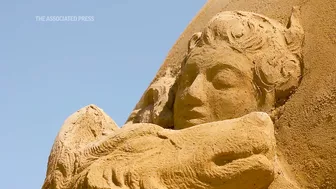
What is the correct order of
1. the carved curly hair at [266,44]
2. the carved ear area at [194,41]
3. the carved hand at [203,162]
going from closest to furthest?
the carved hand at [203,162]
the carved curly hair at [266,44]
the carved ear area at [194,41]

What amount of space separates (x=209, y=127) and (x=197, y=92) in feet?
1.37

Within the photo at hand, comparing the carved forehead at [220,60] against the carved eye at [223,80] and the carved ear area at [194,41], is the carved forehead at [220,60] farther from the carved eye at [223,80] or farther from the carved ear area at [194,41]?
the carved ear area at [194,41]

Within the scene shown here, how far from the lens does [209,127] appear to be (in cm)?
289

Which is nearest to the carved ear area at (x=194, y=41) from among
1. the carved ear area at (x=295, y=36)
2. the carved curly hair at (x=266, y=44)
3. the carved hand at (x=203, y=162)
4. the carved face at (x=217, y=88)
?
the carved curly hair at (x=266, y=44)

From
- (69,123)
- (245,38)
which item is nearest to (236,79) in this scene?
(245,38)

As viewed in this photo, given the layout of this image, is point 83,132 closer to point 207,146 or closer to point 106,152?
point 106,152

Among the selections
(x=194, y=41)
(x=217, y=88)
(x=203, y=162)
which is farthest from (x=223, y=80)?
(x=203, y=162)

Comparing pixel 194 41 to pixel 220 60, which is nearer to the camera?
pixel 220 60

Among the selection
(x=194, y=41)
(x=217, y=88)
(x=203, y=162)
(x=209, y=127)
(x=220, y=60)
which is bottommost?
(x=203, y=162)

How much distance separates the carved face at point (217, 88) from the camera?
3.22 metres

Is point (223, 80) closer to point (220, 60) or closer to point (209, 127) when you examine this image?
point (220, 60)

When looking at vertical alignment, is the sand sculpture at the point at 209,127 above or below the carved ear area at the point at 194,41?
below

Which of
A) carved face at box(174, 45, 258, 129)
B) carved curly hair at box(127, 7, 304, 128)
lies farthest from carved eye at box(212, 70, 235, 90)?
carved curly hair at box(127, 7, 304, 128)

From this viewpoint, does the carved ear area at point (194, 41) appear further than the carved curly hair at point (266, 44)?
Yes
